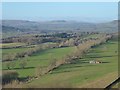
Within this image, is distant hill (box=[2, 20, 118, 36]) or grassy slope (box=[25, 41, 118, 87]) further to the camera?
distant hill (box=[2, 20, 118, 36])

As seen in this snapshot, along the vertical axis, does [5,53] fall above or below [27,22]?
below

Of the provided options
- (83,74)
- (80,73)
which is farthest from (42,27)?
(83,74)

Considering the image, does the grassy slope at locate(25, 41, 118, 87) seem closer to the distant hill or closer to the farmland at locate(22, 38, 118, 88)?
the farmland at locate(22, 38, 118, 88)

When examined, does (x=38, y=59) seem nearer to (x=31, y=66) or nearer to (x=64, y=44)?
(x=31, y=66)

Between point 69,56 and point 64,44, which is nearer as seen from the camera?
point 69,56

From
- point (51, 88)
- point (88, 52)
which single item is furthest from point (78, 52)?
point (51, 88)

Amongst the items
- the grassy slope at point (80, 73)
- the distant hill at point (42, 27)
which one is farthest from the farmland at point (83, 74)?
the distant hill at point (42, 27)

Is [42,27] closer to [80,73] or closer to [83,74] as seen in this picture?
[80,73]

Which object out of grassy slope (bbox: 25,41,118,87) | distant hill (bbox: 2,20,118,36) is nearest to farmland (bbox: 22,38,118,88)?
grassy slope (bbox: 25,41,118,87)

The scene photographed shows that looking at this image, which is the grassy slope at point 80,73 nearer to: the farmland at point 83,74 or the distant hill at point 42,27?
the farmland at point 83,74

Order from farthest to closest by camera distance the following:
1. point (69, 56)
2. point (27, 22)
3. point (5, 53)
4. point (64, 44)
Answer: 1. point (27, 22)
2. point (64, 44)
3. point (69, 56)
4. point (5, 53)

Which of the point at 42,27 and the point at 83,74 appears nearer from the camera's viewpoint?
the point at 83,74
